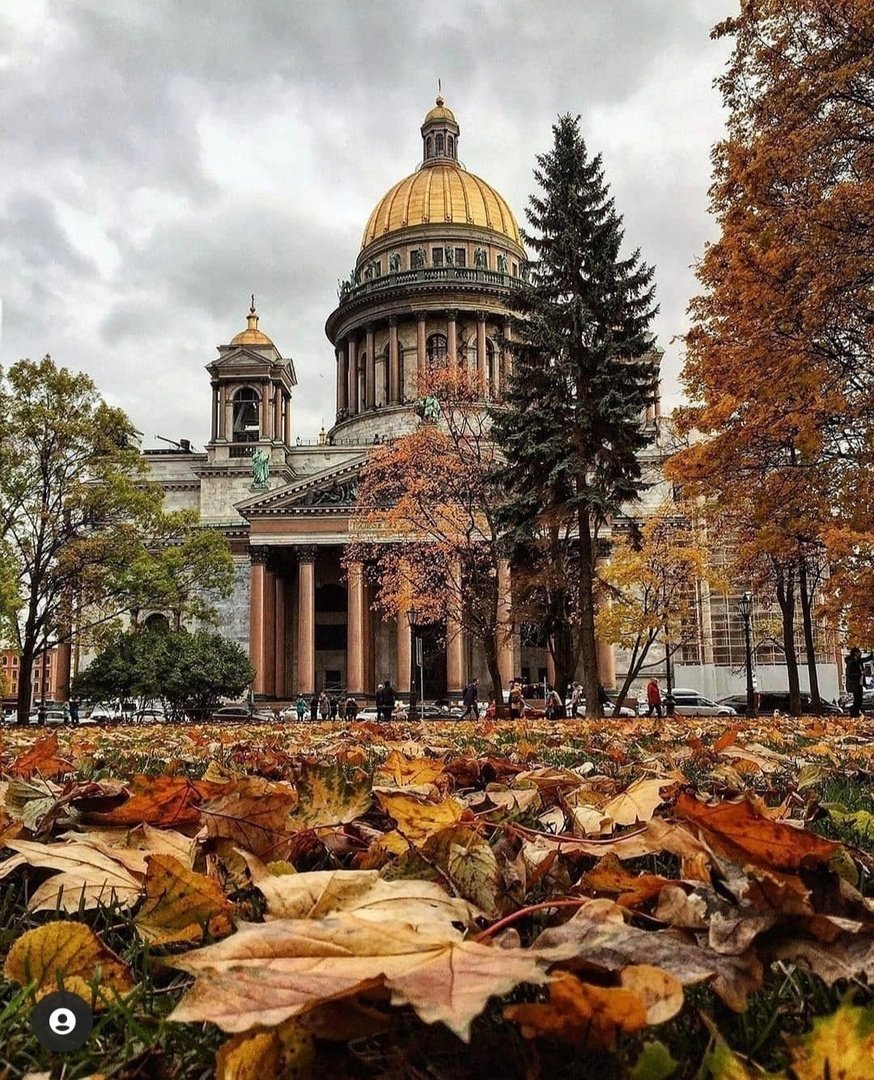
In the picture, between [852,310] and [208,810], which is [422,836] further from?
[852,310]

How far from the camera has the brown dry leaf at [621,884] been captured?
1.69 meters

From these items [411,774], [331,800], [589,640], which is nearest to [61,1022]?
[331,800]

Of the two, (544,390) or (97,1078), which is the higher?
(544,390)

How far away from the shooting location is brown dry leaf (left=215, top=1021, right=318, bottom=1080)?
1.03m

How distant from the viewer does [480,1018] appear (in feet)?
3.91

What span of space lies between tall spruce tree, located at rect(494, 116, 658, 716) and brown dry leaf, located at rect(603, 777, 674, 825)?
19.6 metres

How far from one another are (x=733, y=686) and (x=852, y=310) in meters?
48.0

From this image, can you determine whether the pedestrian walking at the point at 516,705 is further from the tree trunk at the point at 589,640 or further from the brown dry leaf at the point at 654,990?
the brown dry leaf at the point at 654,990

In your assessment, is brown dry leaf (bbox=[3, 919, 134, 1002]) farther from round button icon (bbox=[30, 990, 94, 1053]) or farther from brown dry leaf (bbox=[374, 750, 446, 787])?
brown dry leaf (bbox=[374, 750, 446, 787])

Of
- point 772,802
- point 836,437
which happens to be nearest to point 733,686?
point 836,437

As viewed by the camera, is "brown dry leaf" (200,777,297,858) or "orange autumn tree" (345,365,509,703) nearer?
"brown dry leaf" (200,777,297,858)

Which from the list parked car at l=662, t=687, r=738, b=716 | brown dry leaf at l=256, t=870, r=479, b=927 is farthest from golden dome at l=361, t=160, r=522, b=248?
brown dry leaf at l=256, t=870, r=479, b=927

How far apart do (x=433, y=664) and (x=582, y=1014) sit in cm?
6327

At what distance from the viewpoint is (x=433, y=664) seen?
209 feet
